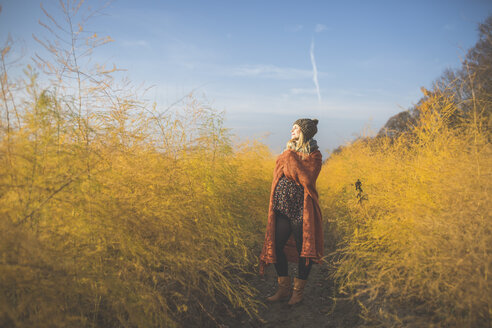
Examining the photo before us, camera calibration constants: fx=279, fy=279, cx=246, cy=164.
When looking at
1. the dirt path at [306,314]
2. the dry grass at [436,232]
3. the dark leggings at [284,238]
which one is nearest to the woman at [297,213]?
the dark leggings at [284,238]

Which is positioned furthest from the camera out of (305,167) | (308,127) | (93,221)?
(308,127)

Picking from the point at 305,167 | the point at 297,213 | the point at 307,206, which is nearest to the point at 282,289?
the point at 297,213

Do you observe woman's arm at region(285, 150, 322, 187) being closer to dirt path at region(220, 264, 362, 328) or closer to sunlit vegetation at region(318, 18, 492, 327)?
sunlit vegetation at region(318, 18, 492, 327)

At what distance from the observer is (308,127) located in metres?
3.10

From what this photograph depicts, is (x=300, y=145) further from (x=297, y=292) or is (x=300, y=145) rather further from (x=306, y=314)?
(x=306, y=314)

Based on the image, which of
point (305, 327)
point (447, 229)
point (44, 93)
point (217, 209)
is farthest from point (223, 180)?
point (447, 229)

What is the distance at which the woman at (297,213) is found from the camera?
2.94 meters

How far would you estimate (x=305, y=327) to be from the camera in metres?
2.70

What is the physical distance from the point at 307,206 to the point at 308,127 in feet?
2.85

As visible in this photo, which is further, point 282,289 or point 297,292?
point 282,289

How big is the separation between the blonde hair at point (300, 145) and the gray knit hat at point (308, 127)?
0.17 ft

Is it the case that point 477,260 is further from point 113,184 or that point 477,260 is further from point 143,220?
point 113,184

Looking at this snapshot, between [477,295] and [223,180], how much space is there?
9.16ft

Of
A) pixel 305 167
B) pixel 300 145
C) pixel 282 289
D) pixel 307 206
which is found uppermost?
pixel 300 145
